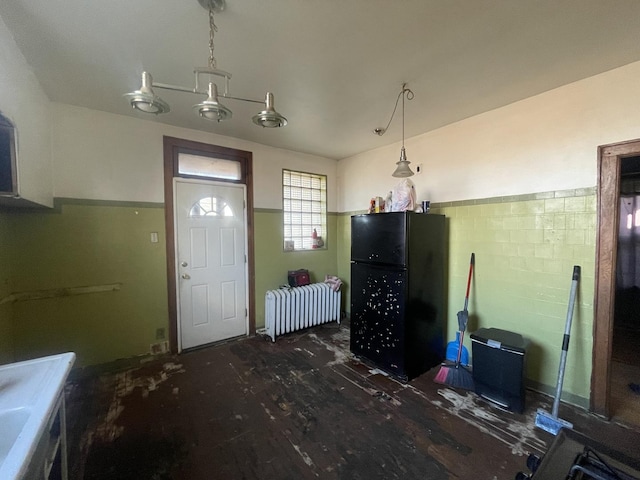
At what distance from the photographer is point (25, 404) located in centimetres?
103

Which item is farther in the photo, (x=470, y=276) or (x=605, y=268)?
(x=470, y=276)

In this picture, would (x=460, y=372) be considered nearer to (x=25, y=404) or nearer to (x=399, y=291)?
(x=399, y=291)

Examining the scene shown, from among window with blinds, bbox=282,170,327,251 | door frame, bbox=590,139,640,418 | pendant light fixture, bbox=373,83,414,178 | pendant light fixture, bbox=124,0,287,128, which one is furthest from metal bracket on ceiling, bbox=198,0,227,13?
door frame, bbox=590,139,640,418

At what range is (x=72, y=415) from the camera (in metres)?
2.02

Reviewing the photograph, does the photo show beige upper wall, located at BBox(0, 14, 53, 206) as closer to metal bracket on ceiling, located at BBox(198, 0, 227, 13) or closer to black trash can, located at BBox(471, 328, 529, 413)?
metal bracket on ceiling, located at BBox(198, 0, 227, 13)

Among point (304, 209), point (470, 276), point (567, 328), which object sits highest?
point (304, 209)

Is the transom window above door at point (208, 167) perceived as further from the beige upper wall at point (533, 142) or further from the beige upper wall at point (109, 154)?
the beige upper wall at point (533, 142)

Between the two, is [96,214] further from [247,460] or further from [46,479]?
[247,460]

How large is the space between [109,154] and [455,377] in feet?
13.3

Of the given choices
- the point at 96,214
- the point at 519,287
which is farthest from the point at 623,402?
the point at 96,214

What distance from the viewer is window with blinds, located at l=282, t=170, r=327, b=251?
391cm

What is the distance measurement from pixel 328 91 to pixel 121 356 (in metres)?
3.31

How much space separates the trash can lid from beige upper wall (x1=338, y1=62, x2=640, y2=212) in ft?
4.25

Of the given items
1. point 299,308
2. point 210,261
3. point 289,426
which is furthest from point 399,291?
point 210,261
